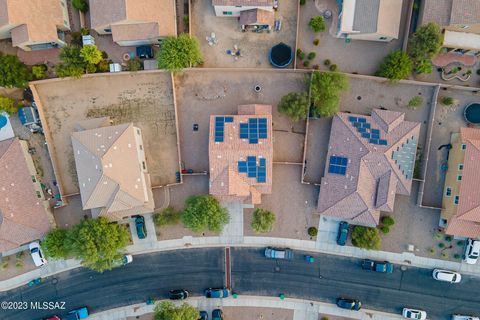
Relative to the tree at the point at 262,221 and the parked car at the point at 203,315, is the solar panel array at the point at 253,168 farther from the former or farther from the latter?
the parked car at the point at 203,315

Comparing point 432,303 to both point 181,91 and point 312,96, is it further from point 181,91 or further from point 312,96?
point 181,91

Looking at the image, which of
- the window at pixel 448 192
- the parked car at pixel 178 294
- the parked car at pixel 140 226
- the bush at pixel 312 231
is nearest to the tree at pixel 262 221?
the bush at pixel 312 231

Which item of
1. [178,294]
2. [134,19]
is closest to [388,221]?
[178,294]

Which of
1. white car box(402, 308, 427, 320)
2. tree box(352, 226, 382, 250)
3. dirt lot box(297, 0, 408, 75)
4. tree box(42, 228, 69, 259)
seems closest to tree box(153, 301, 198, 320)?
tree box(42, 228, 69, 259)

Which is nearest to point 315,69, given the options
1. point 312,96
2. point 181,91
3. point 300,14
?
point 312,96

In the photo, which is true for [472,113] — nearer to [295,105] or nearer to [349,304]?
[295,105]

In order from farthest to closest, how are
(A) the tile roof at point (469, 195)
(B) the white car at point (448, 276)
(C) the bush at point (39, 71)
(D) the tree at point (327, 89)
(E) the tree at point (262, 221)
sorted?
(B) the white car at point (448, 276), (C) the bush at point (39, 71), (E) the tree at point (262, 221), (D) the tree at point (327, 89), (A) the tile roof at point (469, 195)
